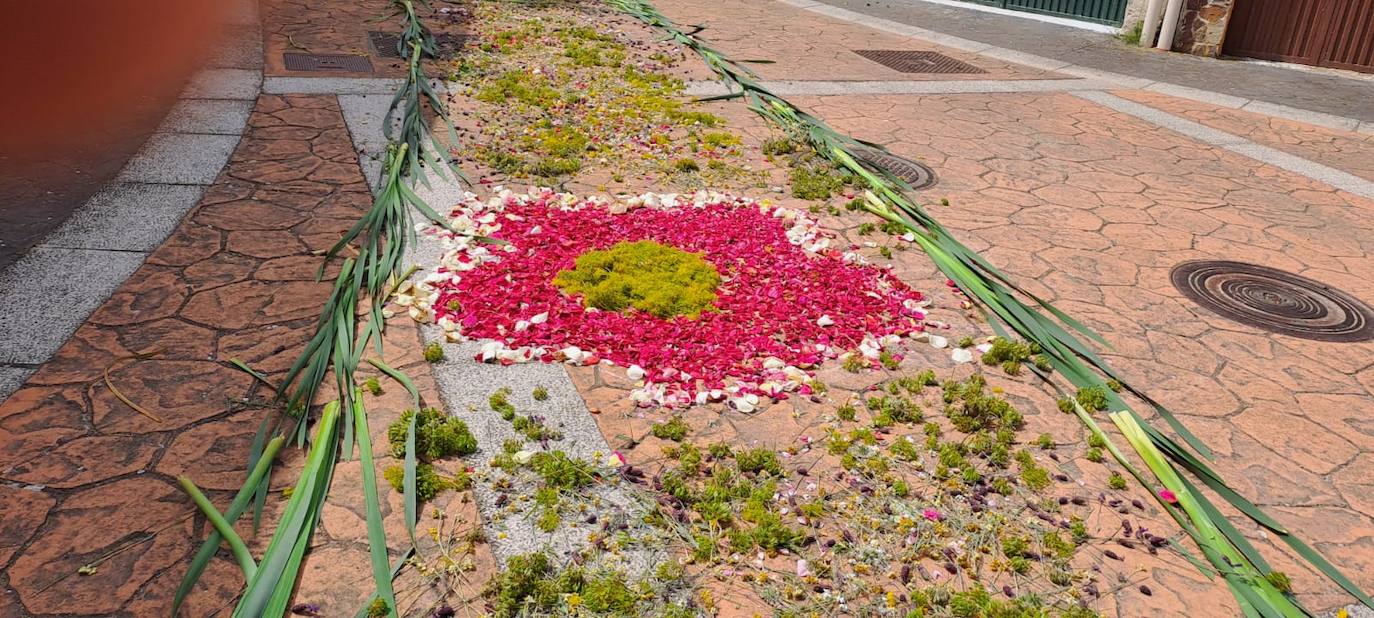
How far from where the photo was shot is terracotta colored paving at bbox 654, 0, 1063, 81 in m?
9.21

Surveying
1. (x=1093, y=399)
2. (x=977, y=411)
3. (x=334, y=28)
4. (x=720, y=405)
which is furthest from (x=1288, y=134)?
(x=334, y=28)

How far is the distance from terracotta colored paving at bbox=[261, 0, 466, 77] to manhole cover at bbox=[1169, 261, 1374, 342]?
20.4 feet

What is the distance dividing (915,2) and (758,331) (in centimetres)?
1098

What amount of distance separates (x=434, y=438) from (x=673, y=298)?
149cm

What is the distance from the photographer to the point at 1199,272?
5.07m

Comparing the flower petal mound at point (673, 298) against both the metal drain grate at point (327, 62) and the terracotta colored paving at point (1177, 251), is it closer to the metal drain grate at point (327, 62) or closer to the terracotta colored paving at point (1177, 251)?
the terracotta colored paving at point (1177, 251)

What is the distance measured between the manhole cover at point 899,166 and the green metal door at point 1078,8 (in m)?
Result: 7.01

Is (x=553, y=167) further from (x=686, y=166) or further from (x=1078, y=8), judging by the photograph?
(x=1078, y=8)

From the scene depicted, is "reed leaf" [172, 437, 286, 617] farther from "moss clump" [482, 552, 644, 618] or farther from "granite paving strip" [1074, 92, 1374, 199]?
"granite paving strip" [1074, 92, 1374, 199]

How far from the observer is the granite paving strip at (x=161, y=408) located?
2.70 meters

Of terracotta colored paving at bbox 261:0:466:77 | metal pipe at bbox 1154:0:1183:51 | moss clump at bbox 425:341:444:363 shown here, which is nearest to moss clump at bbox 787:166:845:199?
moss clump at bbox 425:341:444:363

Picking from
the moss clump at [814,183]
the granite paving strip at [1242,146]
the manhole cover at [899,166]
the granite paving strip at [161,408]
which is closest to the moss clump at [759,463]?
the granite paving strip at [161,408]

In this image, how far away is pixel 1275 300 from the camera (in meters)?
4.79

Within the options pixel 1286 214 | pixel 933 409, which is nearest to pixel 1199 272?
pixel 1286 214
